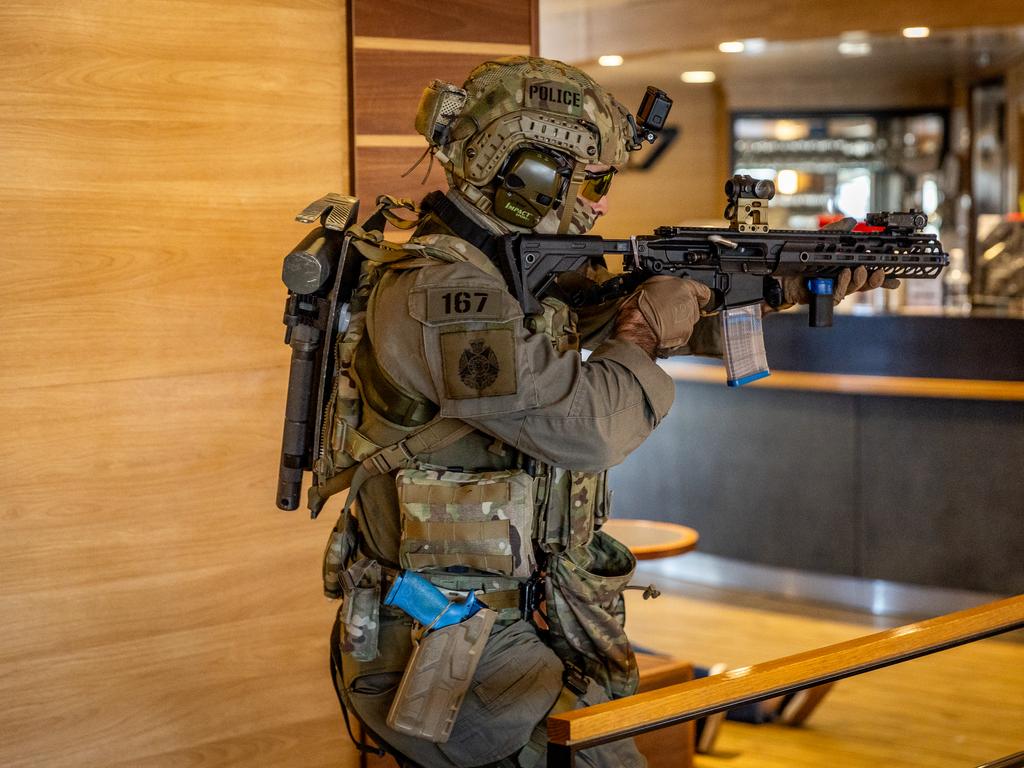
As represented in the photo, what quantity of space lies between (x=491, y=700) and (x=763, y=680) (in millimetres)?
431

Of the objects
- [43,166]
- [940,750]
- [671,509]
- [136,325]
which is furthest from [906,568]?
[43,166]

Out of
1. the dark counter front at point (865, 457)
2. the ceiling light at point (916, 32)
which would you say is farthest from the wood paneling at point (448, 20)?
the ceiling light at point (916, 32)

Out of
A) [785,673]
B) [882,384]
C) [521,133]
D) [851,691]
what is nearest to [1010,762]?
[785,673]

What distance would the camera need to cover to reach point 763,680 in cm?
157

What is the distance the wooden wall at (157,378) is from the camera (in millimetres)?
2467

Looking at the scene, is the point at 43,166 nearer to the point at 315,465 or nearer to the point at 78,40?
the point at 78,40

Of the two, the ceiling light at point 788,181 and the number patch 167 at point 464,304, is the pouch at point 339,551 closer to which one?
the number patch 167 at point 464,304

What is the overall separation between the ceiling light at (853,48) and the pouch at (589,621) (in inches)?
215

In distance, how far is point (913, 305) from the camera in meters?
5.19

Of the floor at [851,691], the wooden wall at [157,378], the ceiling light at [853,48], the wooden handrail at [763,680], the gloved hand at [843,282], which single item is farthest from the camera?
the ceiling light at [853,48]

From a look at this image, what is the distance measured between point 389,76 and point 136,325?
2.66ft

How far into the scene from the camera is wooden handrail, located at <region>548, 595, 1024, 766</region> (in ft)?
4.59

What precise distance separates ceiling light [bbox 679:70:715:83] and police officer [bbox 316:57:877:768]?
6.38 m

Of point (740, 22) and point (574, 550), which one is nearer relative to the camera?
point (574, 550)
